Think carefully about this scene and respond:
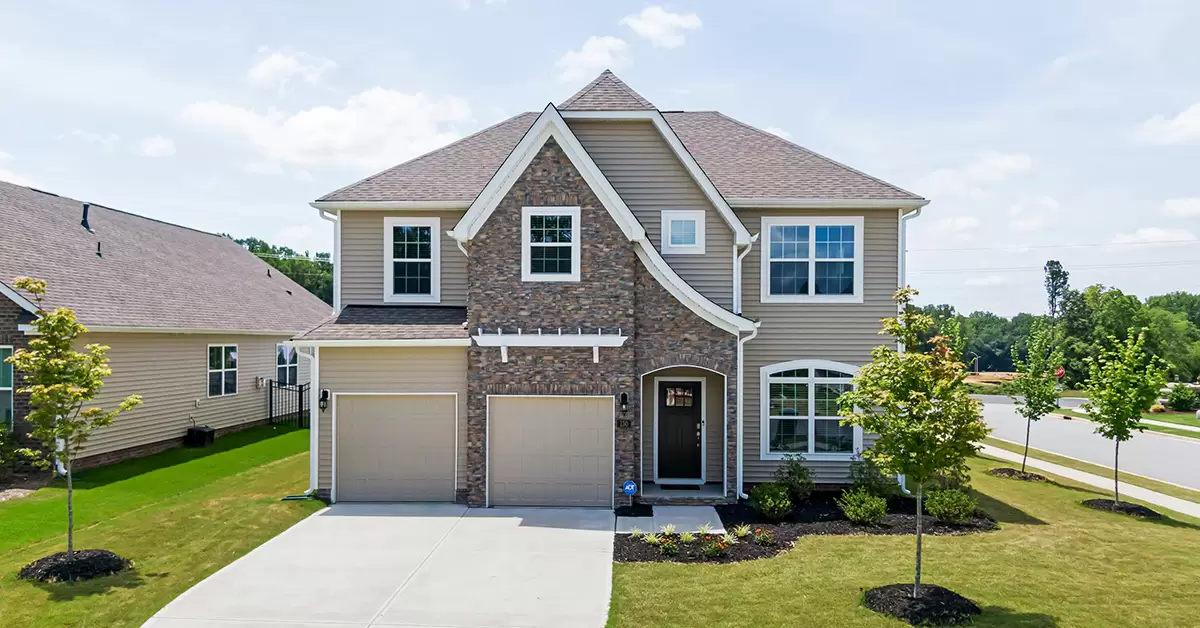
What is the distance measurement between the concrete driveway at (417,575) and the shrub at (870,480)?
521cm

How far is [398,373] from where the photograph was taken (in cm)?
1326

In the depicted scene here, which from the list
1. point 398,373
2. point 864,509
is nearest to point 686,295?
point 864,509

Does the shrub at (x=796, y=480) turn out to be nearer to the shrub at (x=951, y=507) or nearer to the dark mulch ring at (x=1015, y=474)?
the shrub at (x=951, y=507)

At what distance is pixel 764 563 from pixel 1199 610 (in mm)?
5283

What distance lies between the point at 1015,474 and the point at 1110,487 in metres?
1.98

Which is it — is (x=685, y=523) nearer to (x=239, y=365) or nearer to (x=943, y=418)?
(x=943, y=418)

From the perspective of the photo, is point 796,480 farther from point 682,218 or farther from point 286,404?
point 286,404

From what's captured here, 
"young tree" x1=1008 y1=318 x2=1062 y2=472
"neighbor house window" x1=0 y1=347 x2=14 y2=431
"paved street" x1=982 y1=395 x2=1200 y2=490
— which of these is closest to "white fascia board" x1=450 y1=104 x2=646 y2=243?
"neighbor house window" x1=0 y1=347 x2=14 y2=431

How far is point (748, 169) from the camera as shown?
15484mm

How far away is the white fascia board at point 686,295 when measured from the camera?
1302 cm

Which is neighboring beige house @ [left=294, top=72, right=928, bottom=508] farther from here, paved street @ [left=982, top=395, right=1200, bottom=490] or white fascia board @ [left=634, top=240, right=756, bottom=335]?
paved street @ [left=982, top=395, right=1200, bottom=490]

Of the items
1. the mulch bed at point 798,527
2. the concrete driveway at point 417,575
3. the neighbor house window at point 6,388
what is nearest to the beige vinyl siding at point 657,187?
the mulch bed at point 798,527

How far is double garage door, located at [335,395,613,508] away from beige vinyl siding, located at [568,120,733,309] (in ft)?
11.4

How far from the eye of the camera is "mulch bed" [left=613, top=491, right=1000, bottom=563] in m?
10.3
